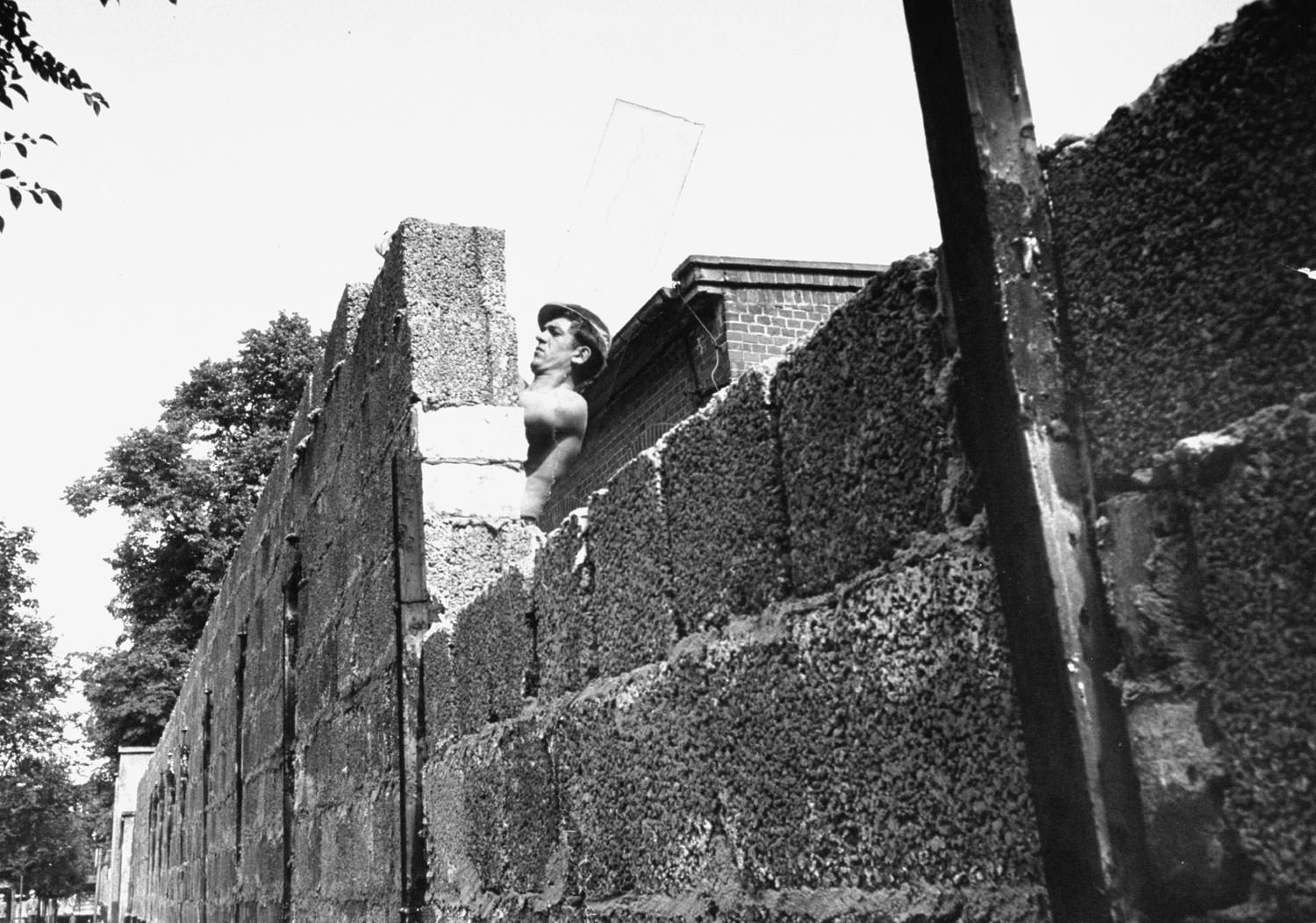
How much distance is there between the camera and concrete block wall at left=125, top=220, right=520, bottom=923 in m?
4.32

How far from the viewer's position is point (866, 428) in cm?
185

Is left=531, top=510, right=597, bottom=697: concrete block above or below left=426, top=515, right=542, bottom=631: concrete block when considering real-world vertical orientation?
below

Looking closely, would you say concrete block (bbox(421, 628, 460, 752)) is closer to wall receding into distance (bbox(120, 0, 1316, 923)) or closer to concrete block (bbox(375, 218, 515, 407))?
wall receding into distance (bbox(120, 0, 1316, 923))

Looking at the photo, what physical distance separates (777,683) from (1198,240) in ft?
3.17

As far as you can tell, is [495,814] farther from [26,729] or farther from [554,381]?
[26,729]

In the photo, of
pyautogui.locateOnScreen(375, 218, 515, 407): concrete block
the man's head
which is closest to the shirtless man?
the man's head

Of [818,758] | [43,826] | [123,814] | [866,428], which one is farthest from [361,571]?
[43,826]

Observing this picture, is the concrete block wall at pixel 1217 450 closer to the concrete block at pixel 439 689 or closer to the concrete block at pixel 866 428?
the concrete block at pixel 866 428

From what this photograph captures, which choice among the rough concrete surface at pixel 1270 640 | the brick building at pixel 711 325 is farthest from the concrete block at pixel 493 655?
the brick building at pixel 711 325

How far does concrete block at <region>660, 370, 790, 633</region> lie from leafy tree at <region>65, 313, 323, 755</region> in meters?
31.4

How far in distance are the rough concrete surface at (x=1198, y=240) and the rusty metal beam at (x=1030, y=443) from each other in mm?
44

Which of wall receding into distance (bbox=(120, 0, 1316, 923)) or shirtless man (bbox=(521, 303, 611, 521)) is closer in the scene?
wall receding into distance (bbox=(120, 0, 1316, 923))

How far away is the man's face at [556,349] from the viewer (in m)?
4.27

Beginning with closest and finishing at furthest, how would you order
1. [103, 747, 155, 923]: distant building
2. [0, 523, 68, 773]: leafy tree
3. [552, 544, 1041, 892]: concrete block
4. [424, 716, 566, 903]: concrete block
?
[552, 544, 1041, 892]: concrete block
[424, 716, 566, 903]: concrete block
[103, 747, 155, 923]: distant building
[0, 523, 68, 773]: leafy tree
